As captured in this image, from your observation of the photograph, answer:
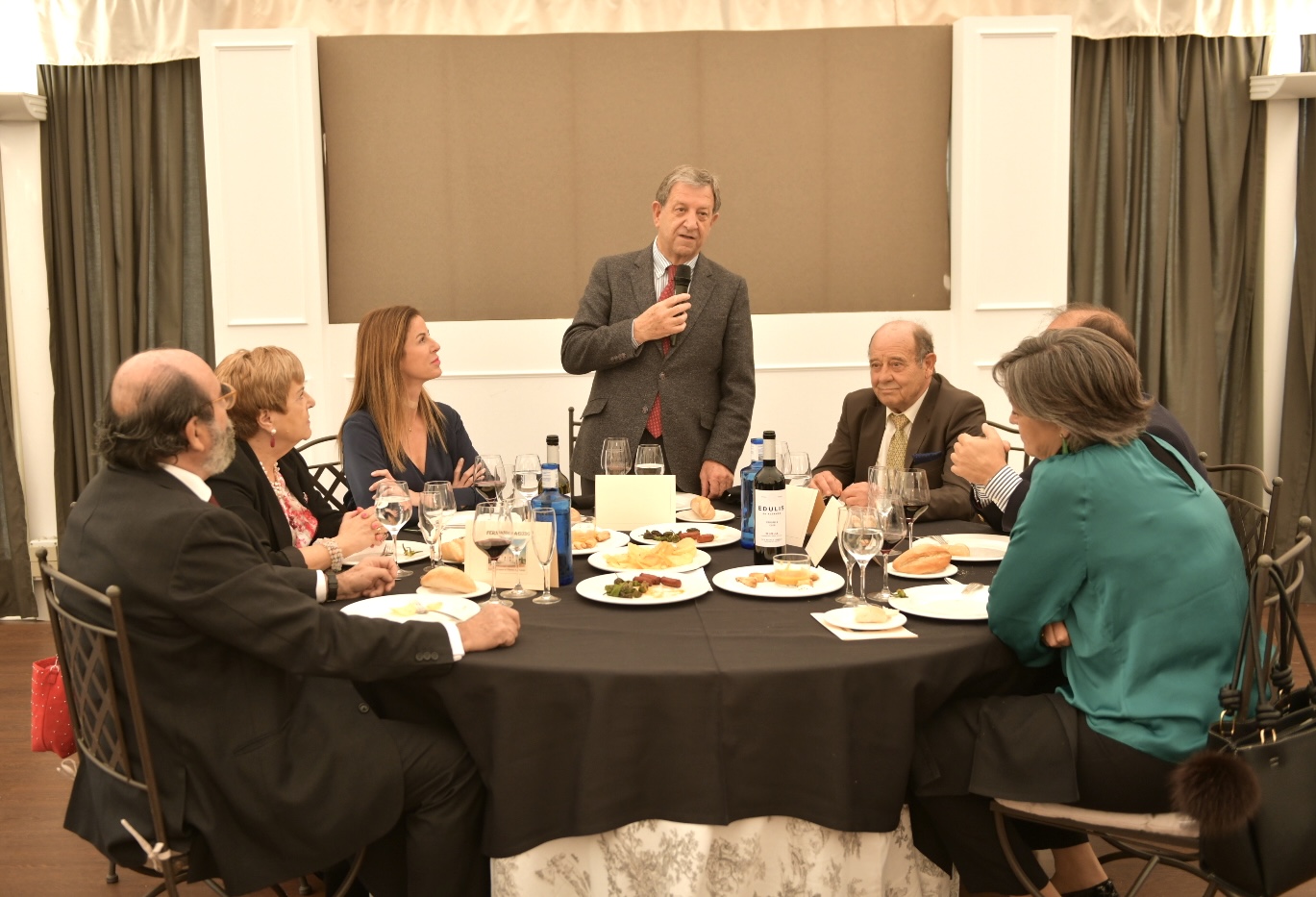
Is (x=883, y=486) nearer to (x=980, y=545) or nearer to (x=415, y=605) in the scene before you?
(x=980, y=545)

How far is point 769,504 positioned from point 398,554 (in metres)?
0.95

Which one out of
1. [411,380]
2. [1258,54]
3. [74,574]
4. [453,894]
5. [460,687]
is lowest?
[453,894]

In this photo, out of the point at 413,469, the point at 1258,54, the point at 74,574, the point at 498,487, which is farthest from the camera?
the point at 1258,54

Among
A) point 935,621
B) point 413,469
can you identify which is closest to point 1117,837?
point 935,621

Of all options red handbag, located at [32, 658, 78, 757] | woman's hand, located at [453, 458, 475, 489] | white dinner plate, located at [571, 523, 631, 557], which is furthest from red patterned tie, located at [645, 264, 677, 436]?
red handbag, located at [32, 658, 78, 757]

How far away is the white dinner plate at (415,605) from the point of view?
2184 millimetres

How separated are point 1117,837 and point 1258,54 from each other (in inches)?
188

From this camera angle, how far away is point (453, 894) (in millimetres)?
2131

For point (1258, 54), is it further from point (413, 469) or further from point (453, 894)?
Answer: point (453, 894)

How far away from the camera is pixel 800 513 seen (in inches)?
111

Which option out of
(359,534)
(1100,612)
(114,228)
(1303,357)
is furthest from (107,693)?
(1303,357)

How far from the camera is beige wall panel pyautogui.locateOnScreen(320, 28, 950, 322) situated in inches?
213

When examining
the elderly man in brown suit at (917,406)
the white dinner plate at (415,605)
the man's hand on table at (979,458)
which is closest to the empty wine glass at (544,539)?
the white dinner plate at (415,605)

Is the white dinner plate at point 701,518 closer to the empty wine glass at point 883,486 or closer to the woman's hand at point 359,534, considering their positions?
the empty wine glass at point 883,486
